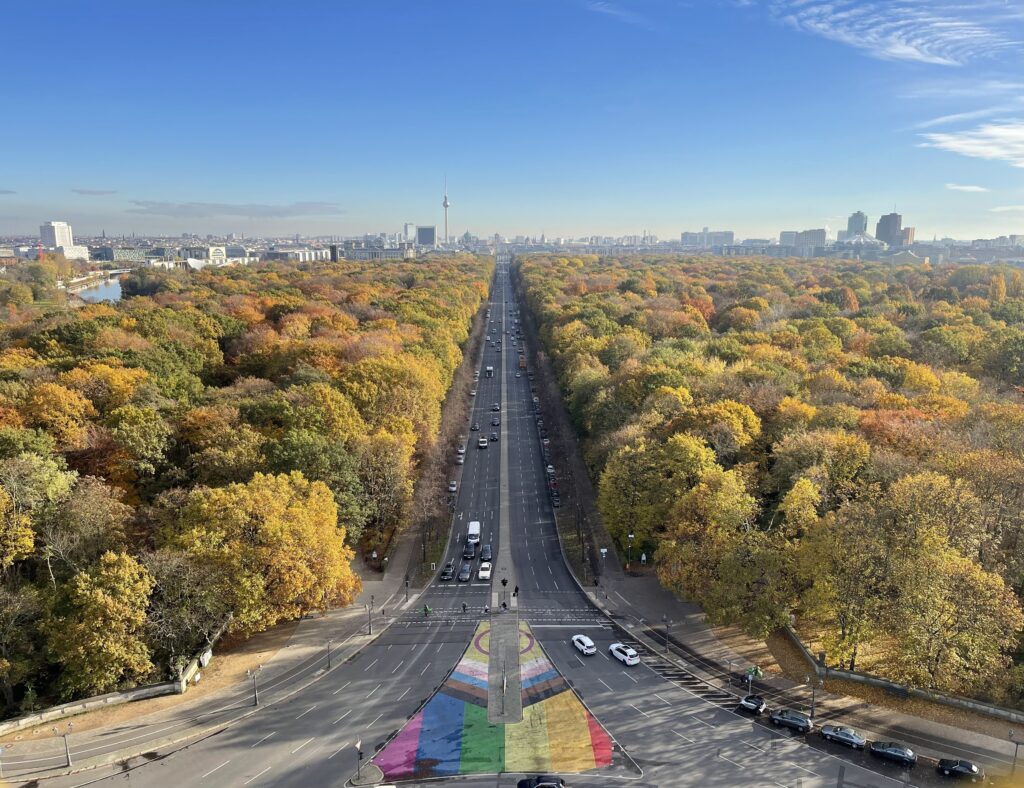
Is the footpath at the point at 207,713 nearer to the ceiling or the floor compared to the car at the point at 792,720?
nearer to the floor

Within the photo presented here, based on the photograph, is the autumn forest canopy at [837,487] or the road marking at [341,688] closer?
the autumn forest canopy at [837,487]

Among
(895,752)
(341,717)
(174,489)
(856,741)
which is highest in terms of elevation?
(174,489)

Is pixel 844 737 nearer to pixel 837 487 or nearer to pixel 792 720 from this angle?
pixel 792 720

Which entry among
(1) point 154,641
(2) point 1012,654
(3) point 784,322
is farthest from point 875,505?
(3) point 784,322

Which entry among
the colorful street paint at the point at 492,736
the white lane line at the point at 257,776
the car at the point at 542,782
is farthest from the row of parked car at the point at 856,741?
the white lane line at the point at 257,776

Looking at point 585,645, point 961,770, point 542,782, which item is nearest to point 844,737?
point 961,770

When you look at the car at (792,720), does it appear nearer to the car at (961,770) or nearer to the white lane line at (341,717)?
A: the car at (961,770)

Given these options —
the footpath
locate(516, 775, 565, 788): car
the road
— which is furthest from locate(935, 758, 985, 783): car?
the footpath
